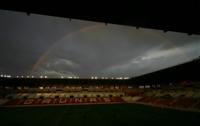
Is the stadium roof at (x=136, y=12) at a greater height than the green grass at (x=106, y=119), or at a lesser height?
greater

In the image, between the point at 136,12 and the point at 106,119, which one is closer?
the point at 136,12

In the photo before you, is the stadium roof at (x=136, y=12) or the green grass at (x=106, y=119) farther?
the green grass at (x=106, y=119)

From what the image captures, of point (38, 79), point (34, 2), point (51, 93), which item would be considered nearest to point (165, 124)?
point (34, 2)

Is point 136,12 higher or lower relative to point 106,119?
higher

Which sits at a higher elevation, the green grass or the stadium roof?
the stadium roof

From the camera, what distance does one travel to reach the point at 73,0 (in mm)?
7574

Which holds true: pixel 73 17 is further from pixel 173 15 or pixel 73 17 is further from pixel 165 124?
pixel 165 124

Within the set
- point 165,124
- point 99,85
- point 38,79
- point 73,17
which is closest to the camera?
point 73,17

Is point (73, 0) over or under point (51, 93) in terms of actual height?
over

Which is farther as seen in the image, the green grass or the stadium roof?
the green grass

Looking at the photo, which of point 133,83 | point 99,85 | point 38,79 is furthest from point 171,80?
point 38,79

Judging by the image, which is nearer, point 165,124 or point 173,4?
point 173,4

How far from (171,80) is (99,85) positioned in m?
29.8

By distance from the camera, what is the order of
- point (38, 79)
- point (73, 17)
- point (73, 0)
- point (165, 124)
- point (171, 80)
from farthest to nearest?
point (38, 79) → point (171, 80) → point (165, 124) → point (73, 17) → point (73, 0)
